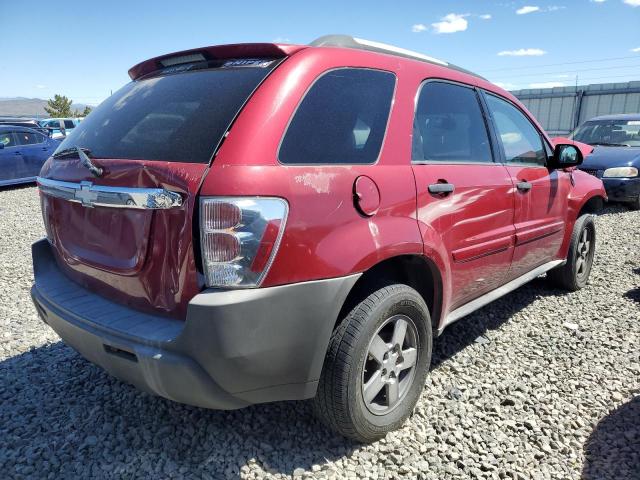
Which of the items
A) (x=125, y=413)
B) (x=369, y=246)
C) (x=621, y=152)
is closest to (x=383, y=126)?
(x=369, y=246)

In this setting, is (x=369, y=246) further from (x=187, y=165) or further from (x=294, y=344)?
(x=187, y=165)

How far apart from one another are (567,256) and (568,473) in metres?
2.41

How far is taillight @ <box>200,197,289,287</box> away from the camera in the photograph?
1647 millimetres

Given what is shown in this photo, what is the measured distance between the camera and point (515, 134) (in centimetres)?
337

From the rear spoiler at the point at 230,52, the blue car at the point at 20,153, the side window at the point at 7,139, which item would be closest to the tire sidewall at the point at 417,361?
the rear spoiler at the point at 230,52

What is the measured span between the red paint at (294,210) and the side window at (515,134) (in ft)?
2.03

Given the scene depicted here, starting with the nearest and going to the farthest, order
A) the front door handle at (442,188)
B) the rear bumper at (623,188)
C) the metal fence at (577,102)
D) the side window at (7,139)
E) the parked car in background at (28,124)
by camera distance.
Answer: the front door handle at (442,188) < the rear bumper at (623,188) < the side window at (7,139) < the parked car in background at (28,124) < the metal fence at (577,102)

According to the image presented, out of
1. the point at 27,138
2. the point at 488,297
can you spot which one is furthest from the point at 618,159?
the point at 27,138

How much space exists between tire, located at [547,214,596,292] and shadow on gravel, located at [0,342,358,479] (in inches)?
112

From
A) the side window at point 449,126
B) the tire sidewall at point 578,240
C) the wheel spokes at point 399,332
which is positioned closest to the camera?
the wheel spokes at point 399,332

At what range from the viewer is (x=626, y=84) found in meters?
18.1

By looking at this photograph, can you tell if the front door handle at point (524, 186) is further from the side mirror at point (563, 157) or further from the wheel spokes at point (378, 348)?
the wheel spokes at point (378, 348)

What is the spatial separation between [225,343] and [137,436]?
40.9 inches

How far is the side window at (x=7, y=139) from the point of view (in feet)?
36.3
